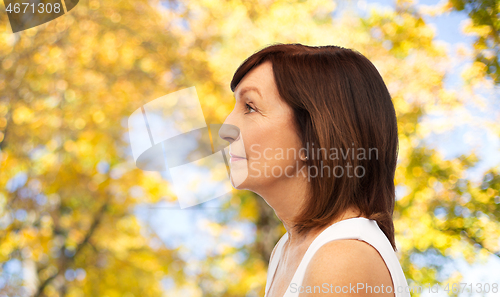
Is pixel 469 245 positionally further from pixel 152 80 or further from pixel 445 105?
pixel 152 80

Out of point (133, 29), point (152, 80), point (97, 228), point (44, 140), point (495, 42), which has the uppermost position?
point (133, 29)

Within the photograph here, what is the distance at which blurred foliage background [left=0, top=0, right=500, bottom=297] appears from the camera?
9.83 feet

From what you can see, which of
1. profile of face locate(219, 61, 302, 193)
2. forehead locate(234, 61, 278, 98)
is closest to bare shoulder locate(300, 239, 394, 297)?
profile of face locate(219, 61, 302, 193)

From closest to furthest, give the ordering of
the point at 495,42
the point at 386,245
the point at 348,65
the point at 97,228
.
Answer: the point at 386,245
the point at 348,65
the point at 495,42
the point at 97,228

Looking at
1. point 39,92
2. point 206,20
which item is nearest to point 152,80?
point 206,20

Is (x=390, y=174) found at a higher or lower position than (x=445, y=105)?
higher

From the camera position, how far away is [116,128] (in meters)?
3.30

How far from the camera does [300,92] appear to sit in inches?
27.0

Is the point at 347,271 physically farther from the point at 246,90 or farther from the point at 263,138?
the point at 246,90

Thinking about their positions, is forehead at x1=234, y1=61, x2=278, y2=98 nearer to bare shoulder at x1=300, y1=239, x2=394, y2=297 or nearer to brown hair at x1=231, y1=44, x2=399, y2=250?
brown hair at x1=231, y1=44, x2=399, y2=250

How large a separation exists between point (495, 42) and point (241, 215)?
7.39ft

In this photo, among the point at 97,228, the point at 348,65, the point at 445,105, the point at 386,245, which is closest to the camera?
the point at 386,245

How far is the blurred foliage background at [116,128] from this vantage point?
9.83 feet

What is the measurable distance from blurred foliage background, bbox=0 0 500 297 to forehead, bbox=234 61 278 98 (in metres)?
2.10
